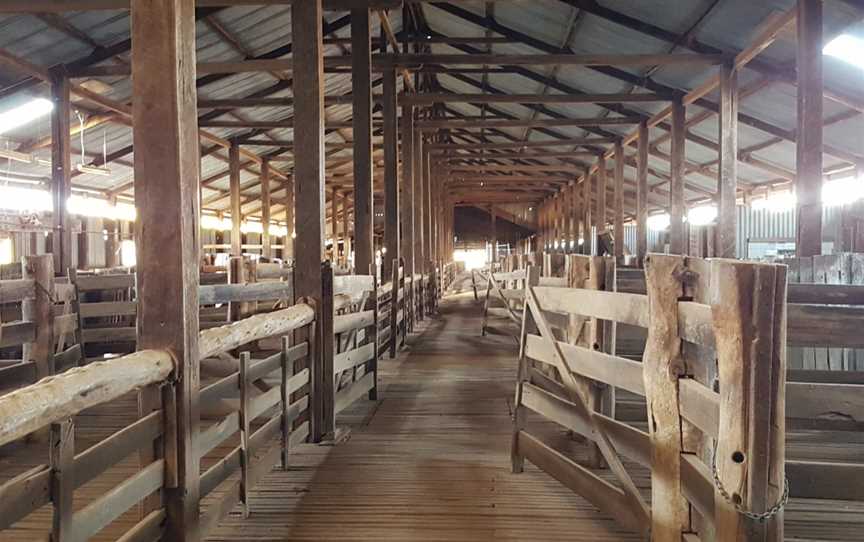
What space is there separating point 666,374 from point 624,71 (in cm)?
1231

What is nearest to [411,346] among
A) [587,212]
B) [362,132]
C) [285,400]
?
[362,132]

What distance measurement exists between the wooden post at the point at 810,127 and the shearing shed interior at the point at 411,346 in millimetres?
27

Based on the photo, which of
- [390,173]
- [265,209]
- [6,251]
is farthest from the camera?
[265,209]

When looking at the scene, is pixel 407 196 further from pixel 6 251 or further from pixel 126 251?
pixel 126 251

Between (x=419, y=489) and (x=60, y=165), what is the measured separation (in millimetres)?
10336

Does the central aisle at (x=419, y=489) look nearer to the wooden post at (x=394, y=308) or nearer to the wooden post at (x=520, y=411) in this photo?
the wooden post at (x=520, y=411)

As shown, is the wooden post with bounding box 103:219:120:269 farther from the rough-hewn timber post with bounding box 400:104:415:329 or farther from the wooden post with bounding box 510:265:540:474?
the wooden post with bounding box 510:265:540:474

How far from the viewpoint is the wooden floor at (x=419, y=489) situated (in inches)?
134

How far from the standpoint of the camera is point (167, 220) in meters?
2.73

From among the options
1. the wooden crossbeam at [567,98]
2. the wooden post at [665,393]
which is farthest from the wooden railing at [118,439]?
the wooden crossbeam at [567,98]

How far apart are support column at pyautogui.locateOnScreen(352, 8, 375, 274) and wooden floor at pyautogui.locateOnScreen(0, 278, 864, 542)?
310 cm

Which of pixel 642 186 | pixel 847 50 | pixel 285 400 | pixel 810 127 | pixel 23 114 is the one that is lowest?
pixel 285 400

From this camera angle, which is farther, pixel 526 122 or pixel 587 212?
pixel 587 212

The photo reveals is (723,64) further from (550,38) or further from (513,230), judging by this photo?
(513,230)
